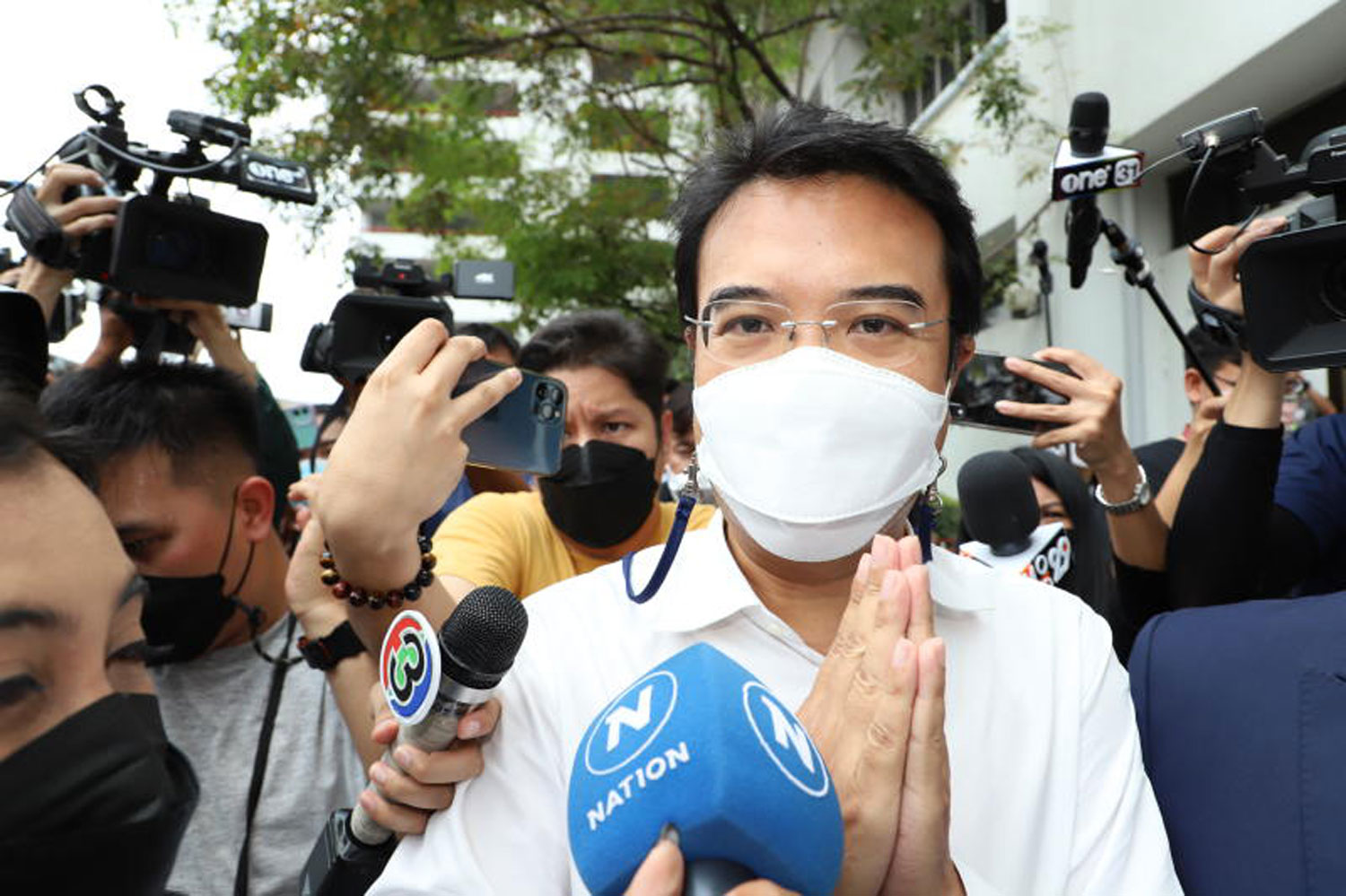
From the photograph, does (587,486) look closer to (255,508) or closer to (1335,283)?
(255,508)

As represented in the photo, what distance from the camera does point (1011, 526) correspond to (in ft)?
9.77

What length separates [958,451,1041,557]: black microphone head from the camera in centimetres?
297

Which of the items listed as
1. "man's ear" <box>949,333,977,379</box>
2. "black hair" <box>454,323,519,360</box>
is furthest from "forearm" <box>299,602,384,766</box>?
"black hair" <box>454,323,519,360</box>

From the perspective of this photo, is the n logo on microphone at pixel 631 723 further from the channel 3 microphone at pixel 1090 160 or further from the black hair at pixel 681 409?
the black hair at pixel 681 409

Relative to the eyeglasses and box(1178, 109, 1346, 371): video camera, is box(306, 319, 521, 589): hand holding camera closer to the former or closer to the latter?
the eyeglasses

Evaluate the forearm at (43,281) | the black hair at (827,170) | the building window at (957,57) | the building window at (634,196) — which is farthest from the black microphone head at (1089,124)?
the building window at (634,196)

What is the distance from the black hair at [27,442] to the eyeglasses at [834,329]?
839 millimetres

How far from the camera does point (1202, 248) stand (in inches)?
89.4

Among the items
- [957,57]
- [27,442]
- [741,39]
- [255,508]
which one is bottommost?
[255,508]

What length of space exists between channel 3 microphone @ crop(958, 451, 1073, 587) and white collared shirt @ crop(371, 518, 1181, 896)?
1.40 meters

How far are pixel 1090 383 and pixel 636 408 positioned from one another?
108 cm

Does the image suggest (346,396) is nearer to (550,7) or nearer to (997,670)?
(997,670)

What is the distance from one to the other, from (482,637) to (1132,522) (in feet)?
5.85

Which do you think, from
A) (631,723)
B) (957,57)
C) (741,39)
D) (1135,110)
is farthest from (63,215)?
(957,57)
